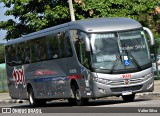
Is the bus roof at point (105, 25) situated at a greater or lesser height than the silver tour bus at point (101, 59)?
greater

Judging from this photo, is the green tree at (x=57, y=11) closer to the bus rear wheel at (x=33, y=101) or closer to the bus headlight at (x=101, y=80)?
the bus rear wheel at (x=33, y=101)

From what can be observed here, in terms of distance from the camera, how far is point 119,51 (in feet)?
73.0

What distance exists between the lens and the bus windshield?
2202cm

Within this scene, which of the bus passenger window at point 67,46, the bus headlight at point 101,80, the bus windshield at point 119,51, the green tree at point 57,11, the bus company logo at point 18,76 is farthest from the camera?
the green tree at point 57,11

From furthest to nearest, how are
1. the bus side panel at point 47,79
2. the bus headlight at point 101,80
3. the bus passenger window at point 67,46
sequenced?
the bus side panel at point 47,79 < the bus passenger window at point 67,46 < the bus headlight at point 101,80

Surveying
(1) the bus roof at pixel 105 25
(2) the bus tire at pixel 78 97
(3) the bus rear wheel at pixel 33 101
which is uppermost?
Result: (1) the bus roof at pixel 105 25

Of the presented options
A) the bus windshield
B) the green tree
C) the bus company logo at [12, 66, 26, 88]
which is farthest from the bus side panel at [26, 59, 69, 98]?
the green tree

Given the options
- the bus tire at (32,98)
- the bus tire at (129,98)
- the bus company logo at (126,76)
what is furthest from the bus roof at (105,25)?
the bus tire at (32,98)

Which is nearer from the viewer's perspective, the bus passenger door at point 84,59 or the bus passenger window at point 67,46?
the bus passenger door at point 84,59

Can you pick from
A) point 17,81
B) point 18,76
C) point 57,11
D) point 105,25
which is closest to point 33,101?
point 18,76

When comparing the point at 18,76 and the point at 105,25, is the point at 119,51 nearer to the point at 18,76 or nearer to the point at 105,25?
the point at 105,25

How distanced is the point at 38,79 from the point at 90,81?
533cm

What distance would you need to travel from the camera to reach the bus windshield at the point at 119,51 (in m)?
22.0

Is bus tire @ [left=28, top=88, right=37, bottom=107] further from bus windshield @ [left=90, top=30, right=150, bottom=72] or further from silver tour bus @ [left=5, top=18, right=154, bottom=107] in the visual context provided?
bus windshield @ [left=90, top=30, right=150, bottom=72]
